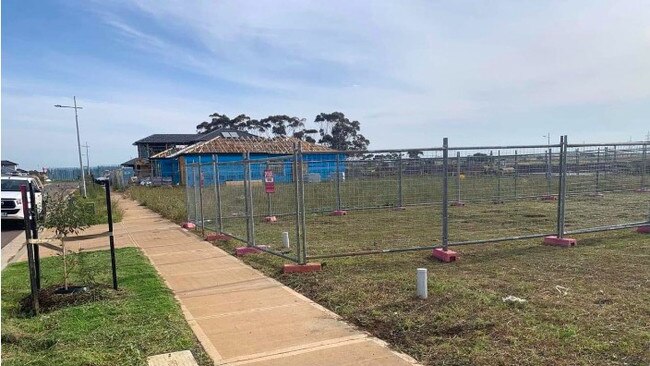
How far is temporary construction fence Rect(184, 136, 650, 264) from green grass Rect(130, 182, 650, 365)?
0.64ft

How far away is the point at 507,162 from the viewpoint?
593 inches

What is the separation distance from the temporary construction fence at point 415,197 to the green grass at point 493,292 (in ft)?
0.64

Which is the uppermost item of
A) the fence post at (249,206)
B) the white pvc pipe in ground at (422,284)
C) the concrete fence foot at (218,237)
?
the fence post at (249,206)

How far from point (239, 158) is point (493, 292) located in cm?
3916

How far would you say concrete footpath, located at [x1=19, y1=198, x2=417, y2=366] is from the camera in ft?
14.4

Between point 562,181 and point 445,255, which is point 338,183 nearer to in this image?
point 445,255

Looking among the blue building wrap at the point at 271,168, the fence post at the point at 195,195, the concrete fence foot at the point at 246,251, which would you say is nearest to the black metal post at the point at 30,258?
the blue building wrap at the point at 271,168

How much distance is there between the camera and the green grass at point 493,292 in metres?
4.31

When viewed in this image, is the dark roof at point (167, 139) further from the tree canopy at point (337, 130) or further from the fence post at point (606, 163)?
the fence post at point (606, 163)

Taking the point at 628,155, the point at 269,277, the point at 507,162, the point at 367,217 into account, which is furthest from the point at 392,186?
the point at 269,277

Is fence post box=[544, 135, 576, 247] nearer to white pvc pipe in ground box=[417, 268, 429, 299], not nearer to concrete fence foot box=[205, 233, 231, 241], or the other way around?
white pvc pipe in ground box=[417, 268, 429, 299]

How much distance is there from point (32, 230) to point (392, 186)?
1033 centimetres

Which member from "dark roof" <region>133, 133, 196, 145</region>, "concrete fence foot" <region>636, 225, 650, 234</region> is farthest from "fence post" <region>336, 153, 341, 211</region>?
"dark roof" <region>133, 133, 196, 145</region>

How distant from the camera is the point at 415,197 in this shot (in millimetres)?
15453
